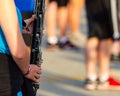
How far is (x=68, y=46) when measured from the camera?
29.8 ft

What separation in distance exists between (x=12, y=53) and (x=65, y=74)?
4334mm

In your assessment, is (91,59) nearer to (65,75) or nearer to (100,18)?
(100,18)

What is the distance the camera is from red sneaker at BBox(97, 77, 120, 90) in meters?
6.39

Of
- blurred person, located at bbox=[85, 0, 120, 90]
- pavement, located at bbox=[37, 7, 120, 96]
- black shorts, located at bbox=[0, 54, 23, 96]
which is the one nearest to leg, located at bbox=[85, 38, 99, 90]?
blurred person, located at bbox=[85, 0, 120, 90]

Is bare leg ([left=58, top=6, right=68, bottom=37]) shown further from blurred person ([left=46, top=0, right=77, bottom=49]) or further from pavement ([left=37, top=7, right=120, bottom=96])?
pavement ([left=37, top=7, right=120, bottom=96])

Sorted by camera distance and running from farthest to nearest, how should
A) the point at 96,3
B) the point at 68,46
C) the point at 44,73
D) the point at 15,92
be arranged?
the point at 68,46 < the point at 44,73 < the point at 96,3 < the point at 15,92

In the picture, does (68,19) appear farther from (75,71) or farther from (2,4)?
(2,4)

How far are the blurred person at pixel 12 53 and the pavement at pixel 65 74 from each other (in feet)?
10.2

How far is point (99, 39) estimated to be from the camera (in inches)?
247

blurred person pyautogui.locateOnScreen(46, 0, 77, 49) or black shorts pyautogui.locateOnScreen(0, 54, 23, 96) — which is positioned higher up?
black shorts pyautogui.locateOnScreen(0, 54, 23, 96)

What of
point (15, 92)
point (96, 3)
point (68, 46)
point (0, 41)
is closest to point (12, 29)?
point (0, 41)

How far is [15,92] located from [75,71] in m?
4.35

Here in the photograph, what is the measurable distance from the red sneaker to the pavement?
102 mm

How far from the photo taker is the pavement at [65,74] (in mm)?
6311
